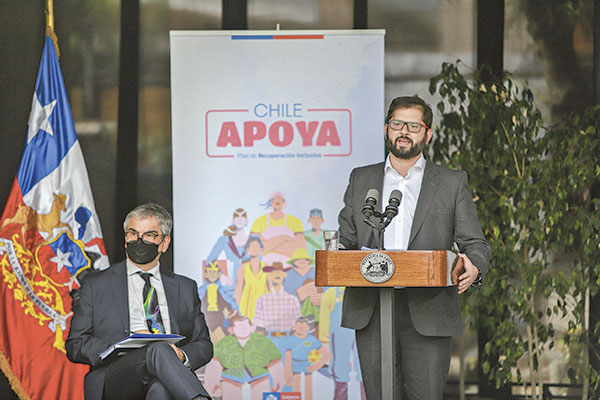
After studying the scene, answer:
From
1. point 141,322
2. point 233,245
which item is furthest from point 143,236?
point 233,245

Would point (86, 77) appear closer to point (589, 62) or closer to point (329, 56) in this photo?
point (329, 56)

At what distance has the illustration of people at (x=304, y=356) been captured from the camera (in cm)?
520

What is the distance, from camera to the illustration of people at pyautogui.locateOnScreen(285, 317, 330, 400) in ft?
17.1

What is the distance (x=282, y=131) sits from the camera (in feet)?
17.5

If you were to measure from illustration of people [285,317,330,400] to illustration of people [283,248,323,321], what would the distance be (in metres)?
0.08

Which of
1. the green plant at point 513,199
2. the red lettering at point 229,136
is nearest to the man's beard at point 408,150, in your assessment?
the green plant at point 513,199

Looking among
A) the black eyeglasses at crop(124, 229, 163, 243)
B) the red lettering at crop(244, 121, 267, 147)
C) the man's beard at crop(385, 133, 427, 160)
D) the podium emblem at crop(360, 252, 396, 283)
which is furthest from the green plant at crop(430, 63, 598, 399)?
the podium emblem at crop(360, 252, 396, 283)

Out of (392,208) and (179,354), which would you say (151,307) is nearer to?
(179,354)

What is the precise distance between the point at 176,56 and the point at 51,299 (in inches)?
67.9

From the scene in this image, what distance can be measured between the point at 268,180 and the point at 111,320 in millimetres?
1678

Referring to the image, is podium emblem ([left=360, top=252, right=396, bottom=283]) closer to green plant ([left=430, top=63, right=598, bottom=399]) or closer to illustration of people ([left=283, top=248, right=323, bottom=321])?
green plant ([left=430, top=63, right=598, bottom=399])

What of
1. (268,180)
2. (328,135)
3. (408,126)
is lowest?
(268,180)

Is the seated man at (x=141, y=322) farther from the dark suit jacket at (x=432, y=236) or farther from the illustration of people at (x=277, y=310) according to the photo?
the illustration of people at (x=277, y=310)

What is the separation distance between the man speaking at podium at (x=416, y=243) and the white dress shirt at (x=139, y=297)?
1083 mm
